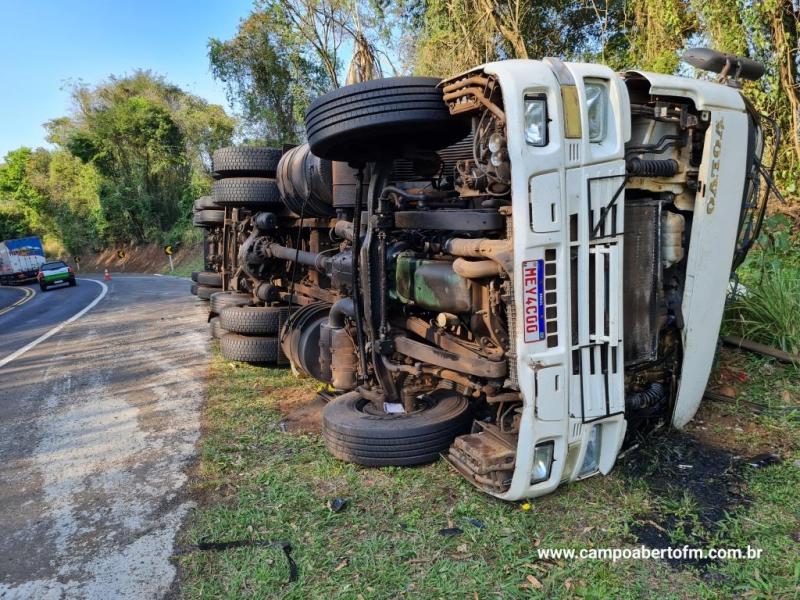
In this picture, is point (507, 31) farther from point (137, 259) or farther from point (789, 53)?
point (137, 259)

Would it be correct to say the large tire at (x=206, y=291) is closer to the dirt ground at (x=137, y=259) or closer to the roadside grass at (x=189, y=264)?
the roadside grass at (x=189, y=264)

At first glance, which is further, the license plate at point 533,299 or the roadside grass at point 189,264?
the roadside grass at point 189,264

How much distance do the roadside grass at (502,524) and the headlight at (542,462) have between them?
176mm

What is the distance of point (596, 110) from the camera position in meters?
2.63

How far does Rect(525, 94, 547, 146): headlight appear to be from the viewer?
249 centimetres

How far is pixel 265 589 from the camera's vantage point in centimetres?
229

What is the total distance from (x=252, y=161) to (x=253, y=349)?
2314 mm

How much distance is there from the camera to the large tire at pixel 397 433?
3.19 m

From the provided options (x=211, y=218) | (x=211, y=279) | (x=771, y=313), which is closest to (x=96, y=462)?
(x=771, y=313)

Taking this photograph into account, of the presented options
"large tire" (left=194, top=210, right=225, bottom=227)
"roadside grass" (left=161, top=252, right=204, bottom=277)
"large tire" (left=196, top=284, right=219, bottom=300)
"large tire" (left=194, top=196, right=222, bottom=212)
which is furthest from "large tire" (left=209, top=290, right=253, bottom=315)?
"roadside grass" (left=161, top=252, right=204, bottom=277)

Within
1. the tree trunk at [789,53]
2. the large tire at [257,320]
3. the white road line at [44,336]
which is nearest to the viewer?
the large tire at [257,320]

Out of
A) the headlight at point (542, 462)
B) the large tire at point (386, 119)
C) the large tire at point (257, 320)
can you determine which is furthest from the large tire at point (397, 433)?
the large tire at point (257, 320)

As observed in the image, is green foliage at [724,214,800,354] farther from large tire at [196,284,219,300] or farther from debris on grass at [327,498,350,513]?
large tire at [196,284,219,300]

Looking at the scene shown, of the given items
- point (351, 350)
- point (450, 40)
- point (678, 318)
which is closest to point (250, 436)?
point (351, 350)
